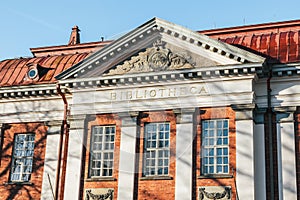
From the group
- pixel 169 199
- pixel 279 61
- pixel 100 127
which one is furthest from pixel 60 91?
pixel 279 61

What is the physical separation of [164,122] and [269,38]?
5789 millimetres

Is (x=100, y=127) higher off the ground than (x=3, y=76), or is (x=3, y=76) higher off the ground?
(x=3, y=76)

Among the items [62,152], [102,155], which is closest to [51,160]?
[62,152]

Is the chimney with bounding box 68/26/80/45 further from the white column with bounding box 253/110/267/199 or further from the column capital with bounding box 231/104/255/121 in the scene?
the white column with bounding box 253/110/267/199

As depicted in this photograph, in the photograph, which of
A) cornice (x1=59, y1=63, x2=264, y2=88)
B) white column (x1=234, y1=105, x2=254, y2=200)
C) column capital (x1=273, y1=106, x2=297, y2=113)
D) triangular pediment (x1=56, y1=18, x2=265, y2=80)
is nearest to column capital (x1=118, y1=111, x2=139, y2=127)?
cornice (x1=59, y1=63, x2=264, y2=88)

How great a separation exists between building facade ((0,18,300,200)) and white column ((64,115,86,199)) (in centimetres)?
4

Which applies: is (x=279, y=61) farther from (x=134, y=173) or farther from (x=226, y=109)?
(x=134, y=173)

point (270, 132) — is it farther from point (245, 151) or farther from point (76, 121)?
point (76, 121)

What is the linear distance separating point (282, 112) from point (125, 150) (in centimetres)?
636

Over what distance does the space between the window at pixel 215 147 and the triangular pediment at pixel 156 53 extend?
2.40 metres

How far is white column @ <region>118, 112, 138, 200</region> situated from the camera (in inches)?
862

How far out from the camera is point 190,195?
827 inches

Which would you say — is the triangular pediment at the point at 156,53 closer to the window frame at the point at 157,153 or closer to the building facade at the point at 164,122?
the building facade at the point at 164,122

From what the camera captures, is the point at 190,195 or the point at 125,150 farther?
the point at 125,150
